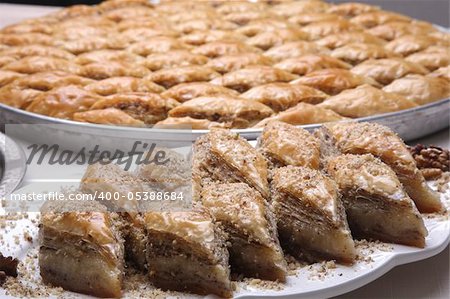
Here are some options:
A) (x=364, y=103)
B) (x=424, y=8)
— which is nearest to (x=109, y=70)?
(x=364, y=103)

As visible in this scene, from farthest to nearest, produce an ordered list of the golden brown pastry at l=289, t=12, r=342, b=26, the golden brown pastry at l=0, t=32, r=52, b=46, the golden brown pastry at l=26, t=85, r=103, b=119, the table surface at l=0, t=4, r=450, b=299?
the golden brown pastry at l=289, t=12, r=342, b=26 → the golden brown pastry at l=0, t=32, r=52, b=46 → the golden brown pastry at l=26, t=85, r=103, b=119 → the table surface at l=0, t=4, r=450, b=299

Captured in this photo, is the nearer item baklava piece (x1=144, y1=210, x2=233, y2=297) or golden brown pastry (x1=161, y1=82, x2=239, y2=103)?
baklava piece (x1=144, y1=210, x2=233, y2=297)

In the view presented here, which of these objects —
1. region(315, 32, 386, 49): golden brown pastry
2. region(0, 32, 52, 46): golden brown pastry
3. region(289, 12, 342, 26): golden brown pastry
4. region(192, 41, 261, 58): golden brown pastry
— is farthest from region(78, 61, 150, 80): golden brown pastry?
region(289, 12, 342, 26): golden brown pastry

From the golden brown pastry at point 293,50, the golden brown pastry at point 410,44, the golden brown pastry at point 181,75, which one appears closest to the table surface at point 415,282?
the golden brown pastry at point 181,75

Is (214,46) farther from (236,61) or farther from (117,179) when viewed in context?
(117,179)

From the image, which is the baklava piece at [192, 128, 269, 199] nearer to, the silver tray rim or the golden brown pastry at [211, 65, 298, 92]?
the silver tray rim

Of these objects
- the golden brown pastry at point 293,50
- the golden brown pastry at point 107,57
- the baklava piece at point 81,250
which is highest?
the baklava piece at point 81,250

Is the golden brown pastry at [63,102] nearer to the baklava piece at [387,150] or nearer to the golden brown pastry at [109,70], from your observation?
the golden brown pastry at [109,70]
